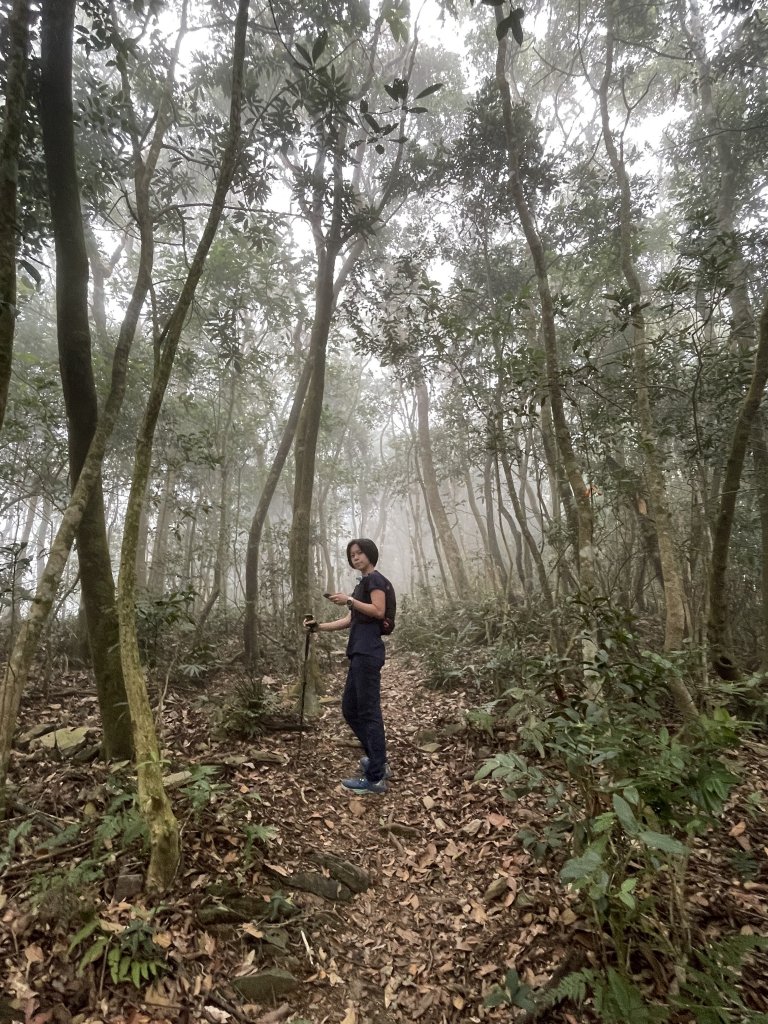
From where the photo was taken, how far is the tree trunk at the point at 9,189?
2.77 meters

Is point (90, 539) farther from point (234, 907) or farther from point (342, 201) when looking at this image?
point (342, 201)

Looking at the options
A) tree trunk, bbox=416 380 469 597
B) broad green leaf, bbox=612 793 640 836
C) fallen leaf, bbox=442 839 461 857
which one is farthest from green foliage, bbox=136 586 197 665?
tree trunk, bbox=416 380 469 597

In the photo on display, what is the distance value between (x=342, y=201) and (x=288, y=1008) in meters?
7.93

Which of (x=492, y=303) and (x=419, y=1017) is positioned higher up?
(x=492, y=303)

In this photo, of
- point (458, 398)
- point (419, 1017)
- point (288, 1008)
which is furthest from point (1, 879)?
point (458, 398)

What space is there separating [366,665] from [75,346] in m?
3.41

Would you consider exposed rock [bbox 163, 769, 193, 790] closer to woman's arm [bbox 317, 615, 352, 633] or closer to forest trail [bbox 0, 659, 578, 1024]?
forest trail [bbox 0, 659, 578, 1024]

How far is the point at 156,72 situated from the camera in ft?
24.9

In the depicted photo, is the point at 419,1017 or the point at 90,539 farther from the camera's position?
the point at 90,539

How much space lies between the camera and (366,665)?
4.27 m

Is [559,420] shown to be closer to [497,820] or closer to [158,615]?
[497,820]

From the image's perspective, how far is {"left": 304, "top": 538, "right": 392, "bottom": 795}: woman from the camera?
4.26m

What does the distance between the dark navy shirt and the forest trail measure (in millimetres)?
1280

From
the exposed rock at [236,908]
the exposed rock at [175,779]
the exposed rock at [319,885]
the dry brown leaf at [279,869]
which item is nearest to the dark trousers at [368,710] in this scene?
the exposed rock at [319,885]
